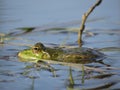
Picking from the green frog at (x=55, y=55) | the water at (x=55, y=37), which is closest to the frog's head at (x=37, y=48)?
the green frog at (x=55, y=55)

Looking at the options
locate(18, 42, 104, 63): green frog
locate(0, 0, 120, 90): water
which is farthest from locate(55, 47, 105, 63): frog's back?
locate(0, 0, 120, 90): water

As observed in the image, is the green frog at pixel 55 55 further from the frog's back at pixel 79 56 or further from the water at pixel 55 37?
the water at pixel 55 37

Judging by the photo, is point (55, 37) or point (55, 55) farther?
point (55, 37)

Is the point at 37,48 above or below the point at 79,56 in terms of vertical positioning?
above

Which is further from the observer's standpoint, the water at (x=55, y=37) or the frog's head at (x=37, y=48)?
the frog's head at (x=37, y=48)

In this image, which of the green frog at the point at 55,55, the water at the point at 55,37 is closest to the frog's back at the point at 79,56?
the green frog at the point at 55,55

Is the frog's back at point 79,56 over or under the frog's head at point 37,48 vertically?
under

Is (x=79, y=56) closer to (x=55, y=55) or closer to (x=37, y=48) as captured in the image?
(x=55, y=55)

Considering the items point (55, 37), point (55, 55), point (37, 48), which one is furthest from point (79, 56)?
point (55, 37)

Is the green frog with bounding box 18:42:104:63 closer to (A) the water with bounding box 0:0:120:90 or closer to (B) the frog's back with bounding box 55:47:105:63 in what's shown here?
(B) the frog's back with bounding box 55:47:105:63
